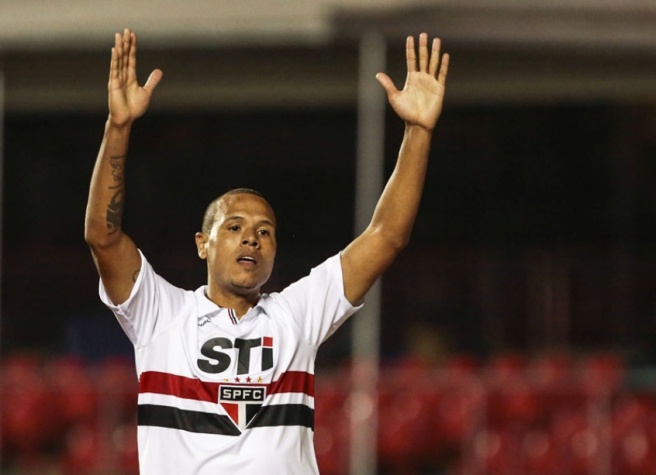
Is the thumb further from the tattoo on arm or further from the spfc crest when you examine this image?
the spfc crest

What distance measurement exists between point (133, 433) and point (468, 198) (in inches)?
385

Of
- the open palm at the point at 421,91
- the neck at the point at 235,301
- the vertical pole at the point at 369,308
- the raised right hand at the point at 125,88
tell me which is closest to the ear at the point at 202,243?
the neck at the point at 235,301

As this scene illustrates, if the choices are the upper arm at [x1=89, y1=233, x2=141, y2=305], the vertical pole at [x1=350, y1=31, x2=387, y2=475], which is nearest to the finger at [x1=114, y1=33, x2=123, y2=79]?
the upper arm at [x1=89, y1=233, x2=141, y2=305]

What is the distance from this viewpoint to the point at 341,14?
10.9m

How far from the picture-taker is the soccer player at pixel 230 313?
4.21 meters

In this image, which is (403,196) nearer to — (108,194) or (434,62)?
(434,62)

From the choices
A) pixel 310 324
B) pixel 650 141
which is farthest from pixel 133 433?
pixel 650 141

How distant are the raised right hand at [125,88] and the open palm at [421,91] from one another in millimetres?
781

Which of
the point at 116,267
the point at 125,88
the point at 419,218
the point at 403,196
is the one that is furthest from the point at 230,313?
the point at 419,218

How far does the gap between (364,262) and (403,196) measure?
0.25 meters

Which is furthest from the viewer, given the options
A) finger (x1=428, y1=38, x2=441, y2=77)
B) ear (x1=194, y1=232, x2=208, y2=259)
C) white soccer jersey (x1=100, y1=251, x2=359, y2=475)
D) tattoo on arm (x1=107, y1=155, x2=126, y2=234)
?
finger (x1=428, y1=38, x2=441, y2=77)

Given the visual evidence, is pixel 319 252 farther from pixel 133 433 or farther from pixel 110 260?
pixel 110 260

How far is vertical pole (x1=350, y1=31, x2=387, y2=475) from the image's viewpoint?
36.6 ft

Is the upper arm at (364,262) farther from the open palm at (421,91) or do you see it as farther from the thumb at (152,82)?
the thumb at (152,82)
